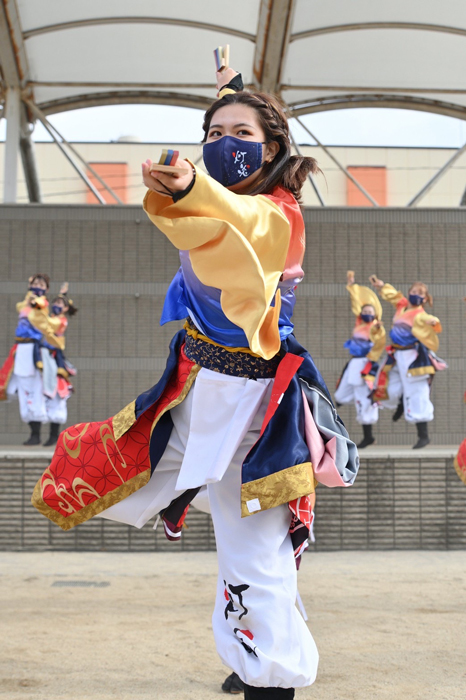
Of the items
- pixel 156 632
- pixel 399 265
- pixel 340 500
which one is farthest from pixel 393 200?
pixel 156 632

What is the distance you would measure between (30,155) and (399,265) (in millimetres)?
6317

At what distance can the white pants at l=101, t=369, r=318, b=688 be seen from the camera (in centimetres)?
186

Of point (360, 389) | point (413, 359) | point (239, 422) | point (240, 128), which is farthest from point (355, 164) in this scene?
point (239, 422)

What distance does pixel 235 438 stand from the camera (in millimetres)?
1959

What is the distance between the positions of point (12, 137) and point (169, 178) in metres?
10.5

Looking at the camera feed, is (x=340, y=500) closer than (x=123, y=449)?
No

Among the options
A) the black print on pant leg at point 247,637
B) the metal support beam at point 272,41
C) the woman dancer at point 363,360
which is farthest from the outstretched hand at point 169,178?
the metal support beam at point 272,41

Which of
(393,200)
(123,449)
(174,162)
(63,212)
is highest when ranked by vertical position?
(393,200)

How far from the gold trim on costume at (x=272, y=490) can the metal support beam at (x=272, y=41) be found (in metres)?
8.94

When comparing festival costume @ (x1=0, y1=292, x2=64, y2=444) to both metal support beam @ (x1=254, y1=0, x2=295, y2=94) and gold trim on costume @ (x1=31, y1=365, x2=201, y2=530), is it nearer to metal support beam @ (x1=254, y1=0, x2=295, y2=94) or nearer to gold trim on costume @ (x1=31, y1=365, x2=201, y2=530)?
metal support beam @ (x1=254, y1=0, x2=295, y2=94)

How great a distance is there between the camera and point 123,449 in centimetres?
220

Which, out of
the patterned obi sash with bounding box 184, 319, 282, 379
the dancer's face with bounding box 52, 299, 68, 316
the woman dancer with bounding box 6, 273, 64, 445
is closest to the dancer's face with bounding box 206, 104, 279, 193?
the patterned obi sash with bounding box 184, 319, 282, 379

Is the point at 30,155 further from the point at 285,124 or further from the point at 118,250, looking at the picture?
the point at 285,124

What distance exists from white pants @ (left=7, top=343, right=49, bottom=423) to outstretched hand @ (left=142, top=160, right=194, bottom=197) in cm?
692
